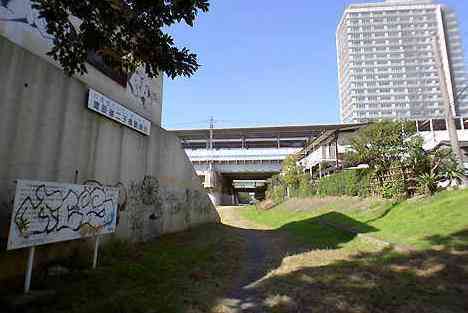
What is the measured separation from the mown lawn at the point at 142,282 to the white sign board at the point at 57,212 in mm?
885

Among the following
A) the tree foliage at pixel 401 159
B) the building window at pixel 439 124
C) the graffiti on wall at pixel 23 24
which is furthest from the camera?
the building window at pixel 439 124

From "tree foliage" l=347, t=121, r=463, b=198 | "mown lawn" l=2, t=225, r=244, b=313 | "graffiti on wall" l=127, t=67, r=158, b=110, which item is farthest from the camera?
"tree foliage" l=347, t=121, r=463, b=198

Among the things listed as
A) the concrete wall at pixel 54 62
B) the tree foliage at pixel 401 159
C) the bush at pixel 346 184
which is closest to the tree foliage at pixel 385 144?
the tree foliage at pixel 401 159

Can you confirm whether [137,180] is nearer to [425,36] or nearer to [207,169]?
[207,169]

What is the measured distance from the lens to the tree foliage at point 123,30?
11.9 ft

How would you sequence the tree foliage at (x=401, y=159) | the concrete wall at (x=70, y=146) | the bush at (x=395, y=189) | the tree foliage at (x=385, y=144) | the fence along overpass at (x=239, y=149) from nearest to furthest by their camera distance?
the concrete wall at (x=70, y=146) → the tree foliage at (x=401, y=159) → the bush at (x=395, y=189) → the tree foliage at (x=385, y=144) → the fence along overpass at (x=239, y=149)

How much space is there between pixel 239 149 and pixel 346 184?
32.6 m

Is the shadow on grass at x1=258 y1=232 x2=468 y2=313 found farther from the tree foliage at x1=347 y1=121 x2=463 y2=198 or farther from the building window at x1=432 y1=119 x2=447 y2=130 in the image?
the building window at x1=432 y1=119 x2=447 y2=130

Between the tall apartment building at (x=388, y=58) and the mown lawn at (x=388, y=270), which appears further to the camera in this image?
the tall apartment building at (x=388, y=58)

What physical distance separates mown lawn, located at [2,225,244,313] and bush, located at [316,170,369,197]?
37.3 feet

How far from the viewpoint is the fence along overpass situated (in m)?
49.1

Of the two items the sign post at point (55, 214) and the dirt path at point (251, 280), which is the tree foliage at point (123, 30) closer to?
the sign post at point (55, 214)

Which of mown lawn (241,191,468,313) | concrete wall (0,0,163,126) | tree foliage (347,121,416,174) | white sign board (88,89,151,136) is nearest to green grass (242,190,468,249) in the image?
mown lawn (241,191,468,313)

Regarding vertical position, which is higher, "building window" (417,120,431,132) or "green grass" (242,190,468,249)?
"building window" (417,120,431,132)
